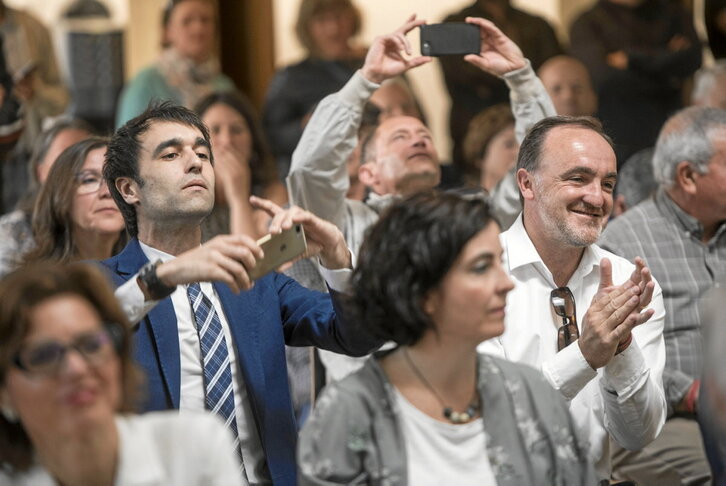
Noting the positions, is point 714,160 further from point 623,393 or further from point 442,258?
point 442,258

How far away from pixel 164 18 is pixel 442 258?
144 inches

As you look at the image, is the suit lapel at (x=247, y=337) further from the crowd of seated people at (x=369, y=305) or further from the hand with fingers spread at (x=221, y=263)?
the hand with fingers spread at (x=221, y=263)

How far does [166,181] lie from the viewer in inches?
106

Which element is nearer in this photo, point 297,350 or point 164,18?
point 297,350

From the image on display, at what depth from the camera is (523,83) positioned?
332 cm

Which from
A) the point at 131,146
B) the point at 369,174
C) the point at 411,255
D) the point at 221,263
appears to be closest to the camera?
the point at 411,255

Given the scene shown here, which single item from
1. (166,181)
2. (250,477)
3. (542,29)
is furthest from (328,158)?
(542,29)

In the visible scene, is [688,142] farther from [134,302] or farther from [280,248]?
[134,302]

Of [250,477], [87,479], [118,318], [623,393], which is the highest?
[118,318]

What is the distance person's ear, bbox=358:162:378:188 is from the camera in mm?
3788

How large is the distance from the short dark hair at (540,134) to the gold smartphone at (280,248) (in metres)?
0.79

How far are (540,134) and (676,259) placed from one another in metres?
0.77

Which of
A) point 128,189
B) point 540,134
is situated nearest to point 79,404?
point 128,189

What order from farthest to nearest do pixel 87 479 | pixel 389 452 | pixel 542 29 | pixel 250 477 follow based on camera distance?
pixel 542 29 → pixel 250 477 → pixel 389 452 → pixel 87 479
